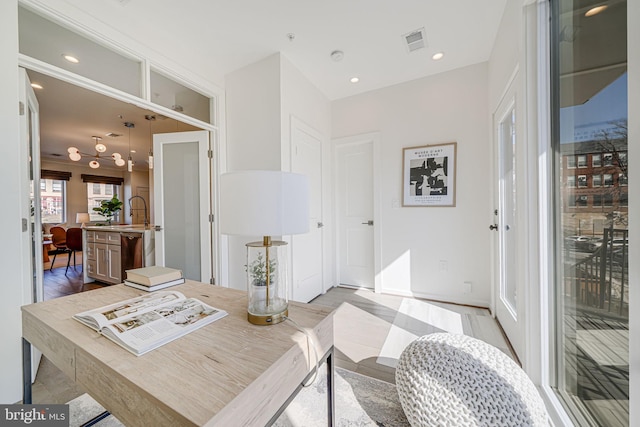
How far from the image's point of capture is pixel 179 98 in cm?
251

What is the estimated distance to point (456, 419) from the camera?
997 millimetres

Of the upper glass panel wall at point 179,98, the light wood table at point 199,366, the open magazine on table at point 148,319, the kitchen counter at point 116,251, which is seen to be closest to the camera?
the light wood table at point 199,366

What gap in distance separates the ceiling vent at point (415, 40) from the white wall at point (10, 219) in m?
2.84

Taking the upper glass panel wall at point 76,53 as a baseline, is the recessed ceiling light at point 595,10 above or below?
below

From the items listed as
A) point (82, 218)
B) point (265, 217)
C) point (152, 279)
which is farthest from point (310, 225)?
point (82, 218)

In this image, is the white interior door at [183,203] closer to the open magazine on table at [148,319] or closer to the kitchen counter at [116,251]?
the kitchen counter at [116,251]

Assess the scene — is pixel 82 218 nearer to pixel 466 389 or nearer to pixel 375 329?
pixel 375 329

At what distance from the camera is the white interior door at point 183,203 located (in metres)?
2.88

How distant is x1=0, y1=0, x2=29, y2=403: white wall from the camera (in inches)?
55.7

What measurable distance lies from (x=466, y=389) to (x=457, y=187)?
2373mm

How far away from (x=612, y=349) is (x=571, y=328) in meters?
0.34

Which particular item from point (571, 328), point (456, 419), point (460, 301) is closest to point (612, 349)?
point (571, 328)

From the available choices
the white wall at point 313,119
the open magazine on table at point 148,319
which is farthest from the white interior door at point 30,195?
the white wall at point 313,119

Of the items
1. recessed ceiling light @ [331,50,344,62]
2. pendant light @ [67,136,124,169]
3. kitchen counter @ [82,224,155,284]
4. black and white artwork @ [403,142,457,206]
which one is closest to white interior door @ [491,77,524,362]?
black and white artwork @ [403,142,457,206]
